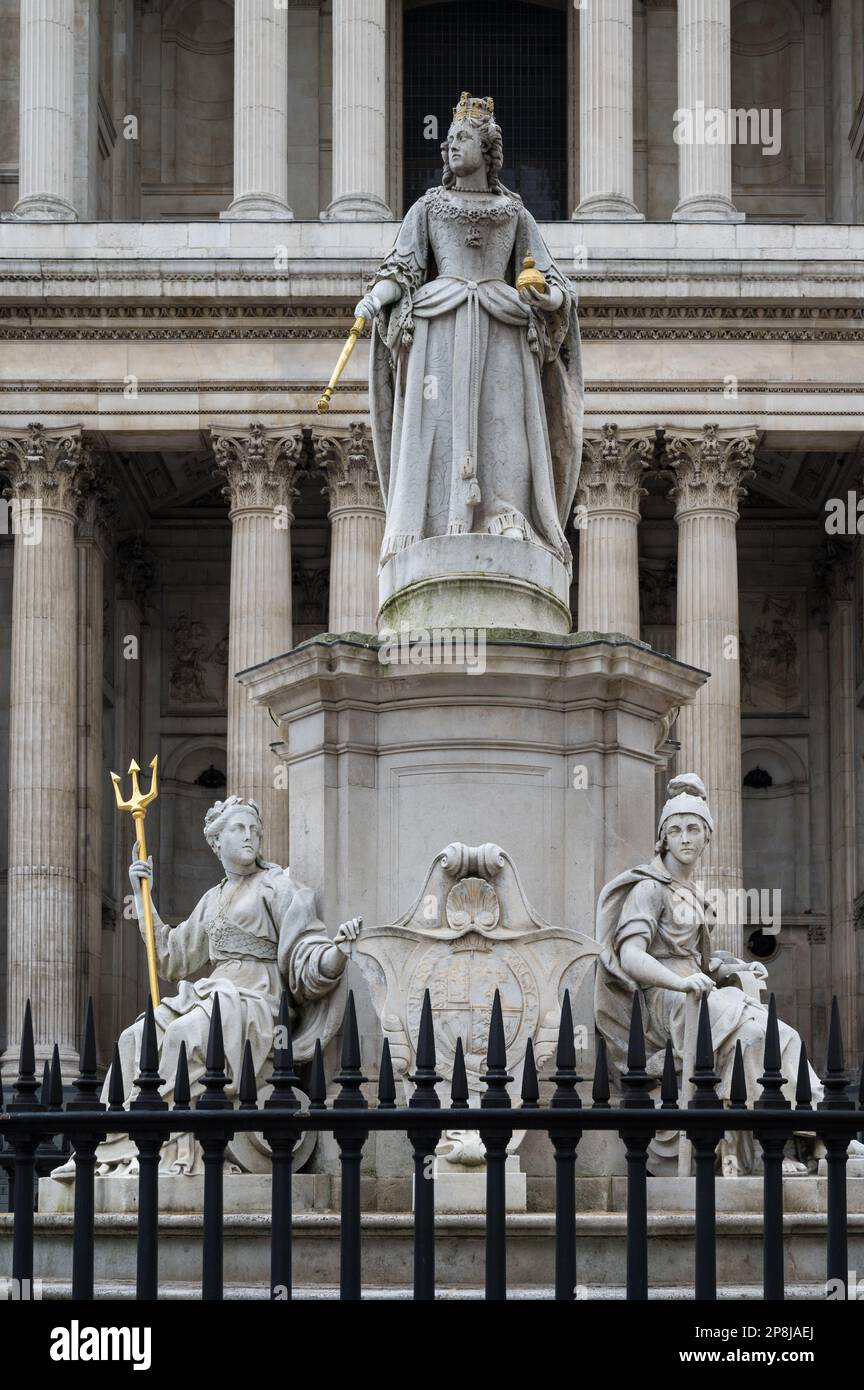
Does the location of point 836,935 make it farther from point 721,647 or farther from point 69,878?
point 69,878

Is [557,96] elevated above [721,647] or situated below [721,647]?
above

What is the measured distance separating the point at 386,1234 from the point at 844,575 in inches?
1775

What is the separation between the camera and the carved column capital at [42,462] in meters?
48.8

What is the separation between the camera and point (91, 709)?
50.4m

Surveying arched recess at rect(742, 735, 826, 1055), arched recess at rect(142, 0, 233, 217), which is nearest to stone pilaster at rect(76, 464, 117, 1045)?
arched recess at rect(142, 0, 233, 217)

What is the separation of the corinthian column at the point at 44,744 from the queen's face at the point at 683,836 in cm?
Answer: 3188

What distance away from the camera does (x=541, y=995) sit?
14.4 m

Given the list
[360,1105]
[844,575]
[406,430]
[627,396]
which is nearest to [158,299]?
[627,396]

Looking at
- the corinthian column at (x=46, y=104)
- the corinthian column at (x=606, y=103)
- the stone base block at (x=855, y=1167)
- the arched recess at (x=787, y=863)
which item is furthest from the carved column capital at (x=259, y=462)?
the stone base block at (x=855, y=1167)

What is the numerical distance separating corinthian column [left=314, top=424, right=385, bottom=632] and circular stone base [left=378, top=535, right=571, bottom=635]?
31815 millimetres

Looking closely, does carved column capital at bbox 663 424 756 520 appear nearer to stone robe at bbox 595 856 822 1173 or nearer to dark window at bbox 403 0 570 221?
dark window at bbox 403 0 570 221

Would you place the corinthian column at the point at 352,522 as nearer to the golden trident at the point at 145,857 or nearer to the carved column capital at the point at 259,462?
the carved column capital at the point at 259,462

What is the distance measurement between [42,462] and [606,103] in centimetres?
1305

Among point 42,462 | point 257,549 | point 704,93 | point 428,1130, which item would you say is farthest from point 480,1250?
point 704,93
